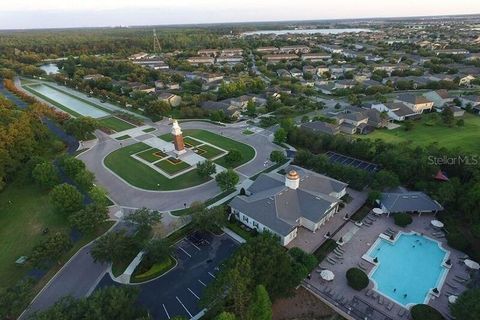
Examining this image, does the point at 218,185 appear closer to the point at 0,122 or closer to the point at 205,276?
the point at 205,276

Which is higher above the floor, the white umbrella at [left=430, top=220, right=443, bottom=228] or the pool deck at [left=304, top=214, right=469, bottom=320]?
the white umbrella at [left=430, top=220, right=443, bottom=228]

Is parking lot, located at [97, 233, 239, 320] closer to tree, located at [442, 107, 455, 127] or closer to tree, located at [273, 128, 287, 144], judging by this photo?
tree, located at [273, 128, 287, 144]

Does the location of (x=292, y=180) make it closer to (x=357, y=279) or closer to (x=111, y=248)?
(x=357, y=279)

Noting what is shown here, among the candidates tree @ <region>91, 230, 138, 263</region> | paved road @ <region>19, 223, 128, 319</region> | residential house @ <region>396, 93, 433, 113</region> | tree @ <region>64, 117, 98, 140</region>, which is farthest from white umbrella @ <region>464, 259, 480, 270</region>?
tree @ <region>64, 117, 98, 140</region>

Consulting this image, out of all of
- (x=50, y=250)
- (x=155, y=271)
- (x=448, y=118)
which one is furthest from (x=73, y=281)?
(x=448, y=118)

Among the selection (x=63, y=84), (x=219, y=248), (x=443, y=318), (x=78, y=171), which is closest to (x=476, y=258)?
(x=443, y=318)

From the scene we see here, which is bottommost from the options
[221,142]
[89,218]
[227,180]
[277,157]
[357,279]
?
[221,142]
